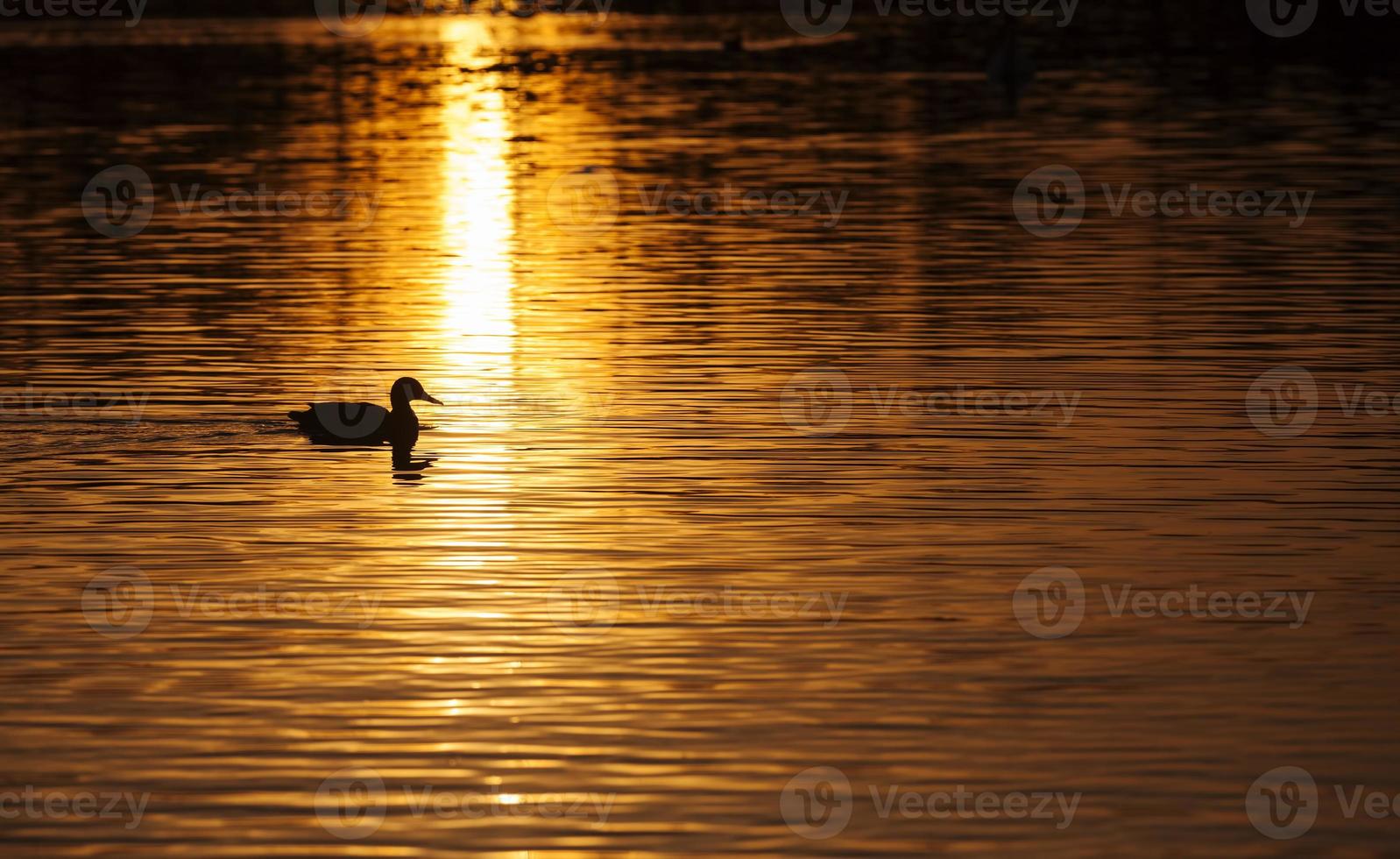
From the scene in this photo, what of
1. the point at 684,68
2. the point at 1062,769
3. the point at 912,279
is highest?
the point at 684,68

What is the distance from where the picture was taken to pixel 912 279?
1345 inches

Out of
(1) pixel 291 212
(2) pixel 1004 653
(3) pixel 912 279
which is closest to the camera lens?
(2) pixel 1004 653

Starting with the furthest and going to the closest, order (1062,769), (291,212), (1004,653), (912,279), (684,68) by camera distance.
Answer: (684,68)
(291,212)
(912,279)
(1004,653)
(1062,769)

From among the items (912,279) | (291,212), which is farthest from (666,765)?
(291,212)

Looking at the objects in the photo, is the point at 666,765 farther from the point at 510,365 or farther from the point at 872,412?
the point at 510,365

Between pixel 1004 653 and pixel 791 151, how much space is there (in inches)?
1613

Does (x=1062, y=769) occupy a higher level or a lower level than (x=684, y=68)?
lower
